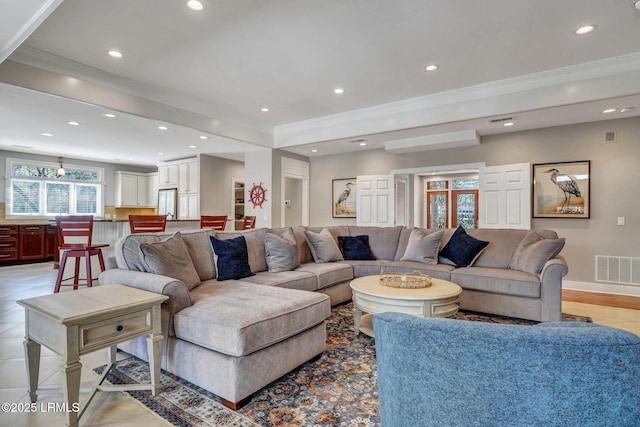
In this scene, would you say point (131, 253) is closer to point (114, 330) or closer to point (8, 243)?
point (114, 330)

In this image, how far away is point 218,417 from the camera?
1756mm

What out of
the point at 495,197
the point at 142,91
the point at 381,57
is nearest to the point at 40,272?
the point at 142,91

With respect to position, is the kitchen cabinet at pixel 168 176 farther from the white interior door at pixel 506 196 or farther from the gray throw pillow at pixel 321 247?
the white interior door at pixel 506 196

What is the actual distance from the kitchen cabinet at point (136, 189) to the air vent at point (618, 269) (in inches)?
409

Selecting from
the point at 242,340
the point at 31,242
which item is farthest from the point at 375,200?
the point at 31,242

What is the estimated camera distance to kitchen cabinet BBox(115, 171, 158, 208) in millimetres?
9039

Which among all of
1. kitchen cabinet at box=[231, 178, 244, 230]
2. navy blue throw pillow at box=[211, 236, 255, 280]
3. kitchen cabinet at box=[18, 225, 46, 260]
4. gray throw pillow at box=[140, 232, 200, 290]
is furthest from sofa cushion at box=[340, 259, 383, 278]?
kitchen cabinet at box=[18, 225, 46, 260]

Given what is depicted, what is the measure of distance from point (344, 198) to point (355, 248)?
9.27ft

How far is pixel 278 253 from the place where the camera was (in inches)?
140

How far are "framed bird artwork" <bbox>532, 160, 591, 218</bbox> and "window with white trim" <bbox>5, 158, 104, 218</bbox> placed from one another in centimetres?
1038

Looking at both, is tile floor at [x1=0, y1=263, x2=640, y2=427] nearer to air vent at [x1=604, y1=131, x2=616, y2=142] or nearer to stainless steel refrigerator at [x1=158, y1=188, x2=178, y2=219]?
air vent at [x1=604, y1=131, x2=616, y2=142]

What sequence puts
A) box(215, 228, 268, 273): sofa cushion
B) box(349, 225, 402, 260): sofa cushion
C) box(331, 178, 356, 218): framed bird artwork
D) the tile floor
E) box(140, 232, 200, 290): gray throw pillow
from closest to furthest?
the tile floor < box(140, 232, 200, 290): gray throw pillow < box(215, 228, 268, 273): sofa cushion < box(349, 225, 402, 260): sofa cushion < box(331, 178, 356, 218): framed bird artwork

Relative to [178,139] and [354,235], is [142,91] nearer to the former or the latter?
[178,139]

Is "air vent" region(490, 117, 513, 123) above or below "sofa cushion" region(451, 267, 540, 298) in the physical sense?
above
